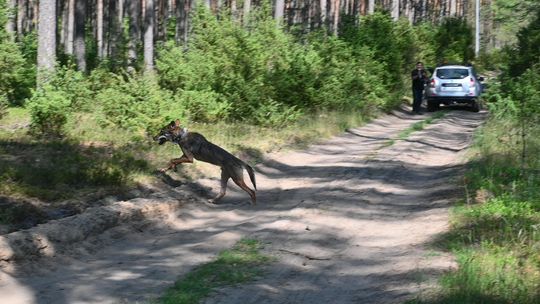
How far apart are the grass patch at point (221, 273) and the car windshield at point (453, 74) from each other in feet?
74.4

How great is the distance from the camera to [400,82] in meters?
34.6

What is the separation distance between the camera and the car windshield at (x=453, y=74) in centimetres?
3006

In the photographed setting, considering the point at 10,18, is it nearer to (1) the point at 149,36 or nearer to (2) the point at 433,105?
(1) the point at 149,36

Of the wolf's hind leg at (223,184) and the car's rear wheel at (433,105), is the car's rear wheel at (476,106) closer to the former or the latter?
the car's rear wheel at (433,105)

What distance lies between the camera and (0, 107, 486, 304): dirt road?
7.27 metres

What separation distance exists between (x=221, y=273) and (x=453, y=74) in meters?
24.3

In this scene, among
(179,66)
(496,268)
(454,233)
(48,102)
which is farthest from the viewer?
(179,66)

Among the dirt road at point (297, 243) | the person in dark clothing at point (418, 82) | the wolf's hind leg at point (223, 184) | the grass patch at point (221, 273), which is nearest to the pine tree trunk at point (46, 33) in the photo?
the dirt road at point (297, 243)

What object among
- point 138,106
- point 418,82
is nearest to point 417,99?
point 418,82

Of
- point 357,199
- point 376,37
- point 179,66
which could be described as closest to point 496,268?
point 357,199

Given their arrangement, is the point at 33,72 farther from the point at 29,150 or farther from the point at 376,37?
the point at 376,37

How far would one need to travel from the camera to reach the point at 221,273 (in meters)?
7.75

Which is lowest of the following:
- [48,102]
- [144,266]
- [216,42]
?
[144,266]

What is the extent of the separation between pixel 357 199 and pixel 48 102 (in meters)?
7.43
